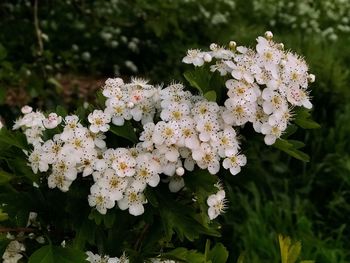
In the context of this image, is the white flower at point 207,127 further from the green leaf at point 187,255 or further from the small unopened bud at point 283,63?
the green leaf at point 187,255

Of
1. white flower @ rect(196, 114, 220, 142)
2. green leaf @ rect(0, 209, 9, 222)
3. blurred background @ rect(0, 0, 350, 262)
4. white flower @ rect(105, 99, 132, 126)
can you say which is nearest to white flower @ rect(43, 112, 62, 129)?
white flower @ rect(105, 99, 132, 126)

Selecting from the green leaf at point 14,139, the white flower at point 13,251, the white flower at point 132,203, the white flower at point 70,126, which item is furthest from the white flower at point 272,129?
the white flower at point 13,251

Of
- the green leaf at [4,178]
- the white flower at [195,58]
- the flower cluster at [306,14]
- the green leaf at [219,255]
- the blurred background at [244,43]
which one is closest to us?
the green leaf at [4,178]

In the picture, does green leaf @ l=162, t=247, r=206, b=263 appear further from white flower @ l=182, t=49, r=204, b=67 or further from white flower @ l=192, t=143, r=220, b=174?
white flower @ l=182, t=49, r=204, b=67

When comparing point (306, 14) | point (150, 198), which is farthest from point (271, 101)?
point (306, 14)

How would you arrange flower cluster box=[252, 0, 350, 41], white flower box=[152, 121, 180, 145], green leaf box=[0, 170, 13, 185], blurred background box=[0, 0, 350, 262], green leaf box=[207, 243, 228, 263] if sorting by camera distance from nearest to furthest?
white flower box=[152, 121, 180, 145], green leaf box=[0, 170, 13, 185], green leaf box=[207, 243, 228, 263], blurred background box=[0, 0, 350, 262], flower cluster box=[252, 0, 350, 41]

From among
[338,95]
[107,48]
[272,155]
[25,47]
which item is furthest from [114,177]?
[107,48]
